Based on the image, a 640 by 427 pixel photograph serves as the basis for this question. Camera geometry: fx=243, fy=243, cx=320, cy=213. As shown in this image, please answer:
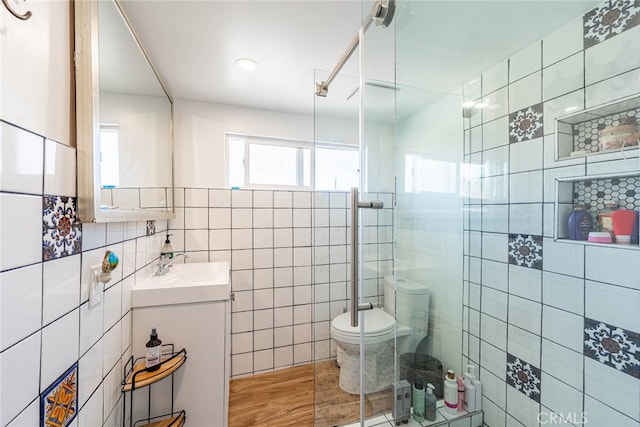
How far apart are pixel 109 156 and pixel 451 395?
6.43ft

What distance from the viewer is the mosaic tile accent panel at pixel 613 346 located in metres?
0.83

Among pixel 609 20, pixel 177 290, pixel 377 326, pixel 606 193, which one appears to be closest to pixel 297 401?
pixel 377 326

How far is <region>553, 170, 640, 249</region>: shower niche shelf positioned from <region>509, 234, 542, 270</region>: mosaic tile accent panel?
92 mm

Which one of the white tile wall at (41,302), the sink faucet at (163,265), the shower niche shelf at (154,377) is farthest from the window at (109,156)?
the shower niche shelf at (154,377)

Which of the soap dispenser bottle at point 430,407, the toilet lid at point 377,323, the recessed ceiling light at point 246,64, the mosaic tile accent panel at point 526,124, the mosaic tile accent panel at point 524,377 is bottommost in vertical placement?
the soap dispenser bottle at point 430,407

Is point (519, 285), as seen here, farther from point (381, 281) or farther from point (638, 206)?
point (381, 281)

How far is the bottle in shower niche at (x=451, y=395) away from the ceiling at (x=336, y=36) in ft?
5.23

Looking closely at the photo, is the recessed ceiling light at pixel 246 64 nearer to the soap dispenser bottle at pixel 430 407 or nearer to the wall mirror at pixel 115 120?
the wall mirror at pixel 115 120

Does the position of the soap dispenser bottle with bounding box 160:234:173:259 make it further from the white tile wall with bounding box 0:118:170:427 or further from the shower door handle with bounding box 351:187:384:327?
the shower door handle with bounding box 351:187:384:327

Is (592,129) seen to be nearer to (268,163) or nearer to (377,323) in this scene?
(377,323)

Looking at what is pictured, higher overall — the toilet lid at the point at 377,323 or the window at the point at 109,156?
the window at the point at 109,156

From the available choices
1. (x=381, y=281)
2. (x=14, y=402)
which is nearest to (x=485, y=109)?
(x=381, y=281)

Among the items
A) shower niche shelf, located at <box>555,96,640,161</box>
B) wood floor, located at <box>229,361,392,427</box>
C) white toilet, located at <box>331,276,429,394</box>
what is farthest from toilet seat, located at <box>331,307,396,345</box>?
shower niche shelf, located at <box>555,96,640,161</box>

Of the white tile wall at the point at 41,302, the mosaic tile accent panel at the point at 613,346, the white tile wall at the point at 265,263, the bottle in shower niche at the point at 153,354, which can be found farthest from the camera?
the white tile wall at the point at 265,263
